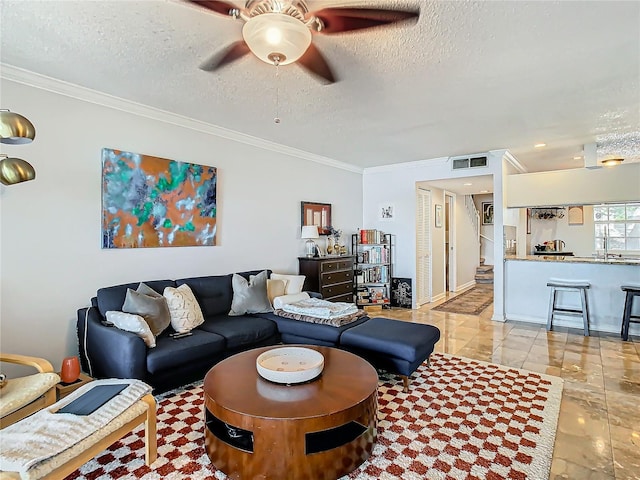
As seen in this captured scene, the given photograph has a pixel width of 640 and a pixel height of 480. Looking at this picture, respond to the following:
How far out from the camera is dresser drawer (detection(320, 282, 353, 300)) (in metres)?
5.24

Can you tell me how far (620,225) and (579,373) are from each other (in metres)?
4.64

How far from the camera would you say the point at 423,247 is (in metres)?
6.65

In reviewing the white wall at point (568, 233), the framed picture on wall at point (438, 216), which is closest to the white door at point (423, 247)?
the framed picture on wall at point (438, 216)

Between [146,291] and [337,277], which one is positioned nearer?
[146,291]

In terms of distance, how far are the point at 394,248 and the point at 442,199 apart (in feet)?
5.92

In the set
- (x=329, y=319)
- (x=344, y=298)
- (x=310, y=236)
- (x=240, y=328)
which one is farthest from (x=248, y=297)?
(x=344, y=298)

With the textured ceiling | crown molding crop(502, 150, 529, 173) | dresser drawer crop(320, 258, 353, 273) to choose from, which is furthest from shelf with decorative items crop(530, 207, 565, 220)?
dresser drawer crop(320, 258, 353, 273)

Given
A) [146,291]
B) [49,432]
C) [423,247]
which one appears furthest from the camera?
[423,247]

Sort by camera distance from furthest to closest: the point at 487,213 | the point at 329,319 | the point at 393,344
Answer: the point at 487,213 < the point at 329,319 < the point at 393,344

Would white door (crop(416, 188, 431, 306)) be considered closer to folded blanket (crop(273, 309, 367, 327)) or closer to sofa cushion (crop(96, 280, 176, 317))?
folded blanket (crop(273, 309, 367, 327))

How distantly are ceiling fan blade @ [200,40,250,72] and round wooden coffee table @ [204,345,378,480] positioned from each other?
2.02 metres

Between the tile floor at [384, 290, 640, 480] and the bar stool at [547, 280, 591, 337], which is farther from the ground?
the bar stool at [547, 280, 591, 337]

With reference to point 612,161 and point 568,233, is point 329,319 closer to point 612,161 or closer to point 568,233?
point 612,161

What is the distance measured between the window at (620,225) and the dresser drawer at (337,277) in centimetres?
495
